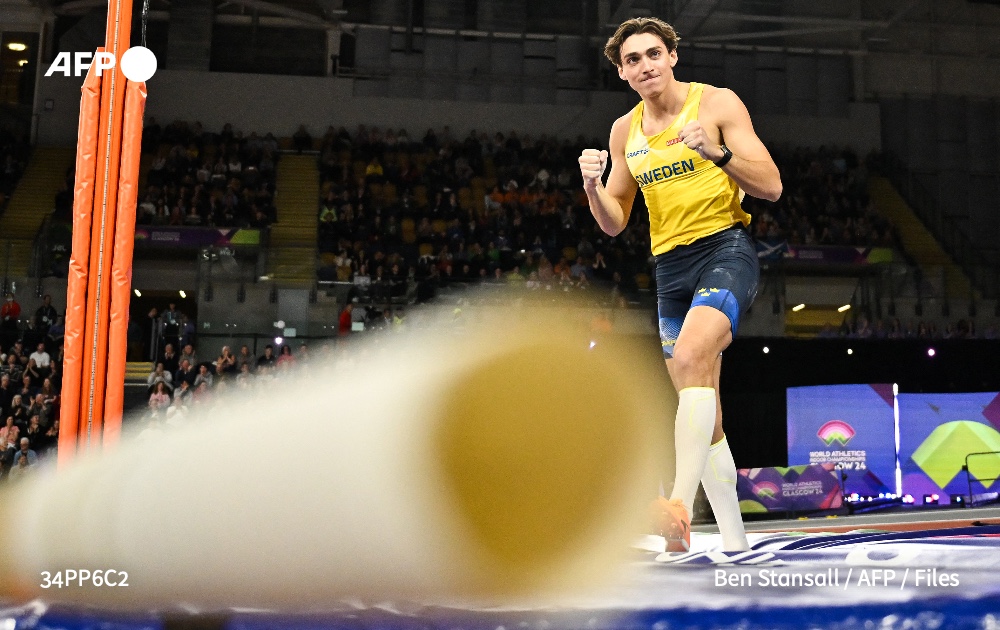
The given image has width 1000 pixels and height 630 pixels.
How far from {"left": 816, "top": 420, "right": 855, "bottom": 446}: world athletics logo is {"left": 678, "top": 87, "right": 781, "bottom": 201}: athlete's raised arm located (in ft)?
36.9

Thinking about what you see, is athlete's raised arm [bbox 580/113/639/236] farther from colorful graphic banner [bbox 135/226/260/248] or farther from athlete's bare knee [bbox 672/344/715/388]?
colorful graphic banner [bbox 135/226/260/248]

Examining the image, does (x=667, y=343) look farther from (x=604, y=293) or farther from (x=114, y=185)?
(x=604, y=293)

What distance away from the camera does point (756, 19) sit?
71.7ft

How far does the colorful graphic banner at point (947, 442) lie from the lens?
13.7 metres

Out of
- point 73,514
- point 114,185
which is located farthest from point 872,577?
point 114,185

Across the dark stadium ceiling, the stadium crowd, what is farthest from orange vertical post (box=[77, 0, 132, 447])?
the dark stadium ceiling

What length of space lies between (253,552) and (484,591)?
78cm

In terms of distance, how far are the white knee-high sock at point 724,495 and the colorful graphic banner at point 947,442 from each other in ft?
36.4

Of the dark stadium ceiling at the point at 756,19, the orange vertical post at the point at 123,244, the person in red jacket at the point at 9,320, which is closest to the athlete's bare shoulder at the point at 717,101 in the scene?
the orange vertical post at the point at 123,244

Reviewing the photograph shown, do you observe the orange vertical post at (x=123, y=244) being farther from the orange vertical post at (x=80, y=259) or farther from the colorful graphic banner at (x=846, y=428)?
the colorful graphic banner at (x=846, y=428)

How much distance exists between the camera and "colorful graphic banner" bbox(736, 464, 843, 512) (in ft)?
37.5

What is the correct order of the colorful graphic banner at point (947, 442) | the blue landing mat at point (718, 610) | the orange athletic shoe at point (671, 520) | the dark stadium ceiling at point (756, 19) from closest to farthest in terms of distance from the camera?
the blue landing mat at point (718, 610)
the orange athletic shoe at point (671, 520)
the colorful graphic banner at point (947, 442)
the dark stadium ceiling at point (756, 19)

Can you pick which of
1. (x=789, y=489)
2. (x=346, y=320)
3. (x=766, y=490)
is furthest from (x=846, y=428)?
(x=346, y=320)

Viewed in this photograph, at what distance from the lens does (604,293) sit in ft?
47.0
